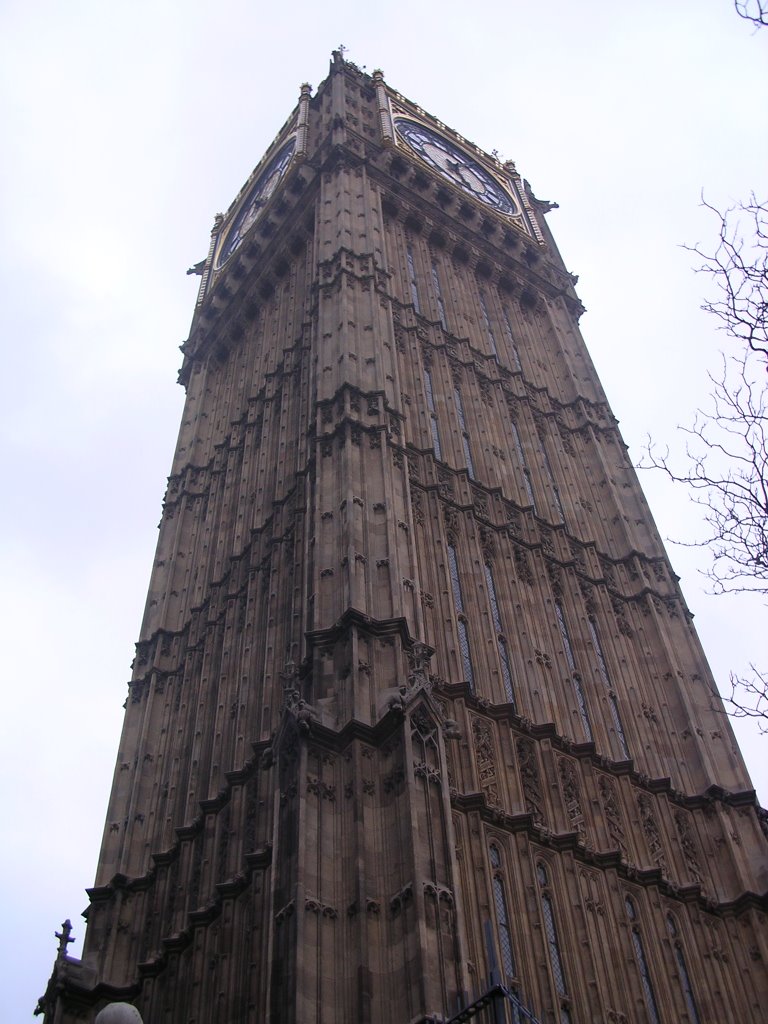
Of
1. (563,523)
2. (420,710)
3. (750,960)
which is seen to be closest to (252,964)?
(420,710)

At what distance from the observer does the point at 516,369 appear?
122 feet

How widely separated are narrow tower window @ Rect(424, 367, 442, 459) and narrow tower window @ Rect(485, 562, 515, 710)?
3.78 m

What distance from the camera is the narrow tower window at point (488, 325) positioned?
37469 millimetres

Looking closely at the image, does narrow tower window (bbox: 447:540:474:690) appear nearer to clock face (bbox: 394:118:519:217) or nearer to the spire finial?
the spire finial

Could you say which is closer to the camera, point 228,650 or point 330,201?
point 228,650

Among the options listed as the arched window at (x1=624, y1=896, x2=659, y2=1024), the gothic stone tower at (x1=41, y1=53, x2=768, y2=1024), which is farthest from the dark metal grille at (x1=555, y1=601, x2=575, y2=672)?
the arched window at (x1=624, y1=896, x2=659, y2=1024)

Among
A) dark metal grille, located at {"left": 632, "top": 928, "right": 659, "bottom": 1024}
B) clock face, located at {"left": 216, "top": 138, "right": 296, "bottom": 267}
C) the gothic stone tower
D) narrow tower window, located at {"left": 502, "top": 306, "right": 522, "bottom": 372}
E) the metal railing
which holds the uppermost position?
clock face, located at {"left": 216, "top": 138, "right": 296, "bottom": 267}

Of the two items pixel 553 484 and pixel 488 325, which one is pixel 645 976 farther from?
pixel 488 325

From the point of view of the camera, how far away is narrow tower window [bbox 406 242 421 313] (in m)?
36.3

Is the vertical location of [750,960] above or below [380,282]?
below

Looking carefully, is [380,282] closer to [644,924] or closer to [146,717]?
[146,717]

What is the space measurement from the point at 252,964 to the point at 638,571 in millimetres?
15057

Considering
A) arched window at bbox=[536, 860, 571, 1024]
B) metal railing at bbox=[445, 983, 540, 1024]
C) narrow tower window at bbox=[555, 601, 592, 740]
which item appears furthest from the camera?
narrow tower window at bbox=[555, 601, 592, 740]

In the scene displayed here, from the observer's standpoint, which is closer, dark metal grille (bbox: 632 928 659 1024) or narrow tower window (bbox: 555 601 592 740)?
dark metal grille (bbox: 632 928 659 1024)
